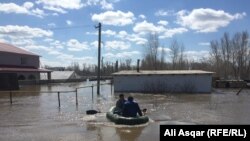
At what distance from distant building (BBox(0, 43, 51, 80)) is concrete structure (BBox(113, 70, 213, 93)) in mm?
21563

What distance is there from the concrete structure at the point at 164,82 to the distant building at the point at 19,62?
849 inches

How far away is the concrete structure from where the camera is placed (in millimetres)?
43562

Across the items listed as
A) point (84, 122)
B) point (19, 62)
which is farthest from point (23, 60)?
point (84, 122)

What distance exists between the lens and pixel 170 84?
146 ft

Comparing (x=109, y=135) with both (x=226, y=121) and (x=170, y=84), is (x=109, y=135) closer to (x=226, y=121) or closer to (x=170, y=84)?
(x=226, y=121)

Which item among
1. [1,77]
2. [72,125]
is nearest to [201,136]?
[72,125]

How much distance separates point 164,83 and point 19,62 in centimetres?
3124

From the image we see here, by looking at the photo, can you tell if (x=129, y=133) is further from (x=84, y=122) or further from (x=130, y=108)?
(x=84, y=122)

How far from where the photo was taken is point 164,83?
44438mm

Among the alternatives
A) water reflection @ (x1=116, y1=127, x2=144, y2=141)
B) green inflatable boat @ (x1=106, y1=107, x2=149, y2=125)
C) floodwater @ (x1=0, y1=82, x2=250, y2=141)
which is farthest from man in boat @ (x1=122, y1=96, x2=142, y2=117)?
water reflection @ (x1=116, y1=127, x2=144, y2=141)

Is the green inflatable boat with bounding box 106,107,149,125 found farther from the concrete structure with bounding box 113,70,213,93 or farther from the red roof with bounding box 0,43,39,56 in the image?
the red roof with bounding box 0,43,39,56

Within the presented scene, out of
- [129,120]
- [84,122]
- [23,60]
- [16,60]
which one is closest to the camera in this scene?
[129,120]

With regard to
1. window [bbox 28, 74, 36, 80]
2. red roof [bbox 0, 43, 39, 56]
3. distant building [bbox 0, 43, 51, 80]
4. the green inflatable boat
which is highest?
red roof [bbox 0, 43, 39, 56]

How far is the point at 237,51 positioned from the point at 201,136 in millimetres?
81325
